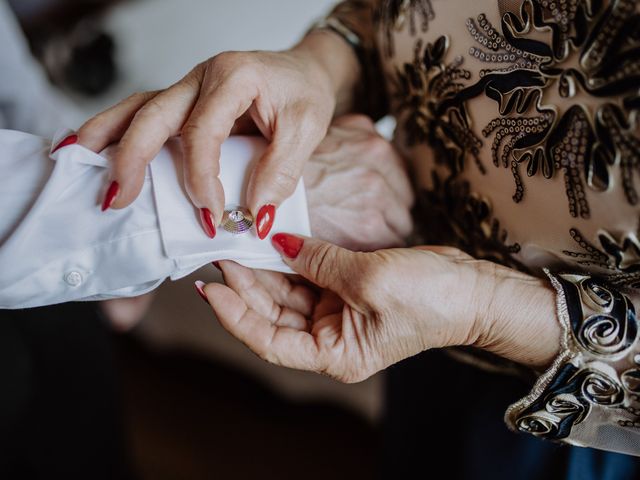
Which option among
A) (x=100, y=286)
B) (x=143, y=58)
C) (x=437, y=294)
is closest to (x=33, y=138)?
(x=100, y=286)

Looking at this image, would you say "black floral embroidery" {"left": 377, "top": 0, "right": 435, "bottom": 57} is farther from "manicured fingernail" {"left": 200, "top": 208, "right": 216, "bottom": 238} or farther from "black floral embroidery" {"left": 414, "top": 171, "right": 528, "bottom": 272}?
"manicured fingernail" {"left": 200, "top": 208, "right": 216, "bottom": 238}

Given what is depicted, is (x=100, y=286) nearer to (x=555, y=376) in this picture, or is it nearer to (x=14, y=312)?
(x=14, y=312)

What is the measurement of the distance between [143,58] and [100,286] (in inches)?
52.4

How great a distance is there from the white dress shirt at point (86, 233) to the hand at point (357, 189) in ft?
0.40

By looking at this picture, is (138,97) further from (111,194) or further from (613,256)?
(613,256)

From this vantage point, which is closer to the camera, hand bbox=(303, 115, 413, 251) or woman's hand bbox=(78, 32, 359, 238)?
woman's hand bbox=(78, 32, 359, 238)

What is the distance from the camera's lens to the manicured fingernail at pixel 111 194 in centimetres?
66

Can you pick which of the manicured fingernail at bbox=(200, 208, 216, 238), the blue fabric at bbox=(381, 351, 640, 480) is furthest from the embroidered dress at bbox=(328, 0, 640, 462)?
the manicured fingernail at bbox=(200, 208, 216, 238)

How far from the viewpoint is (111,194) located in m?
0.66

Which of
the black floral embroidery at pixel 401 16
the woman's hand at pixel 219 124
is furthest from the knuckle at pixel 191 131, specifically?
the black floral embroidery at pixel 401 16

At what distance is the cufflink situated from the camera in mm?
712

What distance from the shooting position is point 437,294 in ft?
2.09

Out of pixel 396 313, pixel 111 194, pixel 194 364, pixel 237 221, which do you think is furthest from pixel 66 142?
pixel 194 364

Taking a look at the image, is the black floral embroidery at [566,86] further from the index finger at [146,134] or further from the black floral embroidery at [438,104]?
the index finger at [146,134]
